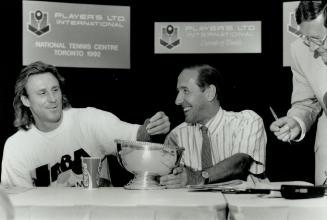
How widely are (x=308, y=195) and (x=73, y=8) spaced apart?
101 inches

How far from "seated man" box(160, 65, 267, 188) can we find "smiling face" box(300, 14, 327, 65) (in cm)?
78

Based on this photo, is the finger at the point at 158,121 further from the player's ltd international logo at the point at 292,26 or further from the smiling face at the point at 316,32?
the player's ltd international logo at the point at 292,26

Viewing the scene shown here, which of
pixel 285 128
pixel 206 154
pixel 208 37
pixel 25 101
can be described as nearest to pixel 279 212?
pixel 285 128

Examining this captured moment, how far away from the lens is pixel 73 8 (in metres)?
3.64

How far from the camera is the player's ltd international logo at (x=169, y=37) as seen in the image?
3.72 meters

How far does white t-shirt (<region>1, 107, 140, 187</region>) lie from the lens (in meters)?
2.90

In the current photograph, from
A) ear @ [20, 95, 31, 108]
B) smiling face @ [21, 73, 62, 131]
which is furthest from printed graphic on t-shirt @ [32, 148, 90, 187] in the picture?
ear @ [20, 95, 31, 108]

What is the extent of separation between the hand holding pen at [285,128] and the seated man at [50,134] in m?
0.93

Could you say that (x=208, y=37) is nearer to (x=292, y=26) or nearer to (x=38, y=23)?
(x=292, y=26)

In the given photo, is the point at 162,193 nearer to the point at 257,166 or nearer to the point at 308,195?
the point at 308,195

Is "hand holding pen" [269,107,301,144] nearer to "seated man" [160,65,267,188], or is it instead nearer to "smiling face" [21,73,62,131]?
"seated man" [160,65,267,188]

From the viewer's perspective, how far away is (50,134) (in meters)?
3.06

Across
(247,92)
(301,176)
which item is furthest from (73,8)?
(301,176)

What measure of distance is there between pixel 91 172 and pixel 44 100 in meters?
1.21
